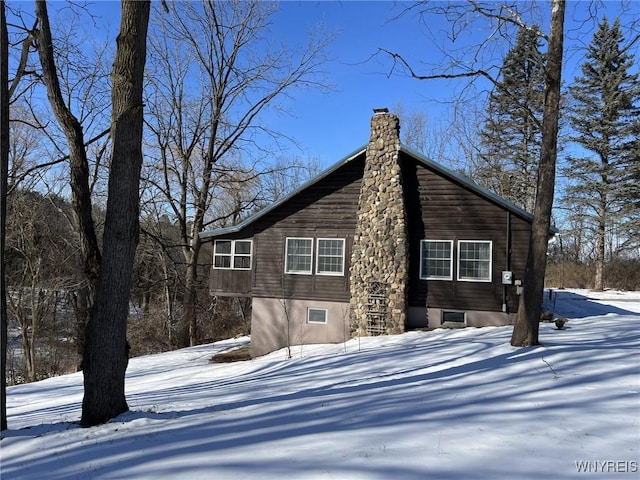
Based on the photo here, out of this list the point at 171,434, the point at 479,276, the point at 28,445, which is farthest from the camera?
the point at 479,276

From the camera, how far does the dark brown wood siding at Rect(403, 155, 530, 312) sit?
562 inches

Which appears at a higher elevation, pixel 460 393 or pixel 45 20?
pixel 45 20

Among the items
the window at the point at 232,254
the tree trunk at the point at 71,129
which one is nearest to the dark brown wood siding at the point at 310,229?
the window at the point at 232,254

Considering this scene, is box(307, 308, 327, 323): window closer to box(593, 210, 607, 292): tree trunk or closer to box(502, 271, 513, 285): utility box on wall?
box(502, 271, 513, 285): utility box on wall

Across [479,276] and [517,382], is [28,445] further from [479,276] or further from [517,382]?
[479,276]

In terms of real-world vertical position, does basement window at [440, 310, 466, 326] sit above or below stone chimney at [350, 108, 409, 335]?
below

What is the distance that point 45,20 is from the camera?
7.52 meters

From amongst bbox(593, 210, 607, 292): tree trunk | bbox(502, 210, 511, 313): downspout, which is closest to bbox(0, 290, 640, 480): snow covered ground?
bbox(502, 210, 511, 313): downspout

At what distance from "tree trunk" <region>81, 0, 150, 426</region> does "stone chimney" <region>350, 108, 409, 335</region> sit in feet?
32.1

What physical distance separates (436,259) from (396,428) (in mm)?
11314

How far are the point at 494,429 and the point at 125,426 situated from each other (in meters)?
4.12

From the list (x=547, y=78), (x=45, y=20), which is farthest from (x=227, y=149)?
(x=547, y=78)

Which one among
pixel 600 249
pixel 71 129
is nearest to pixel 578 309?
pixel 600 249

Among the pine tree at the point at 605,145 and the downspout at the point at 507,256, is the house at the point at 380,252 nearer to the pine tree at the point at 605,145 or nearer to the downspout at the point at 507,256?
the downspout at the point at 507,256
